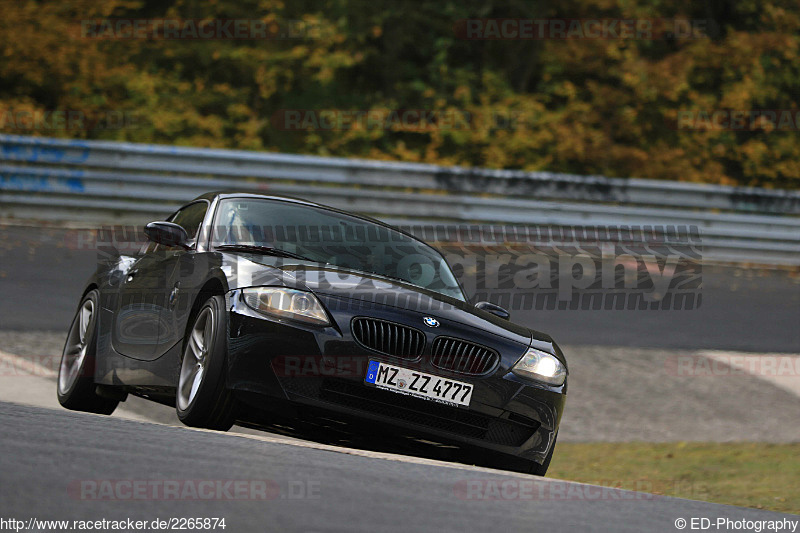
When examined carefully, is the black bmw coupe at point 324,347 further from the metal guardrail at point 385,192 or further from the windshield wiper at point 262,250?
the metal guardrail at point 385,192

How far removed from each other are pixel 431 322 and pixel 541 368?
685mm

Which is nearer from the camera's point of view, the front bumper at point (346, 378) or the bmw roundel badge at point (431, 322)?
the front bumper at point (346, 378)

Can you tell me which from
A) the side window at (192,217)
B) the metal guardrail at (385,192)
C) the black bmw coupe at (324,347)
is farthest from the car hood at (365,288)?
the metal guardrail at (385,192)

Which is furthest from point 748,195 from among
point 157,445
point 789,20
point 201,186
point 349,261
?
point 157,445

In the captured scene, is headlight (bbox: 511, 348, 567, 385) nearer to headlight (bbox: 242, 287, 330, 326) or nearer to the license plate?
the license plate

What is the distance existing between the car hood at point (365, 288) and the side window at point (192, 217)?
3.00 ft

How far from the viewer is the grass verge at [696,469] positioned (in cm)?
675

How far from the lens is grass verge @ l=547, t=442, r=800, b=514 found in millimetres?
6750

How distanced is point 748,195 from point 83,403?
11.2 m

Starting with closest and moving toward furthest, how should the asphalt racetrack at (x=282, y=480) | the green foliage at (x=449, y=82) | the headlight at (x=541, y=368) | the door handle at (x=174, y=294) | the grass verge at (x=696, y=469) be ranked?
the asphalt racetrack at (x=282, y=480) < the headlight at (x=541, y=368) < the door handle at (x=174, y=294) < the grass verge at (x=696, y=469) < the green foliage at (x=449, y=82)

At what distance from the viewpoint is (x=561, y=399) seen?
5.88 meters

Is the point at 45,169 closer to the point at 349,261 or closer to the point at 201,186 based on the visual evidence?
the point at 201,186

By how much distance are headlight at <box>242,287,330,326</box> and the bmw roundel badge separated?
498 mm

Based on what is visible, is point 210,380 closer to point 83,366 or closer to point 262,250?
point 262,250
